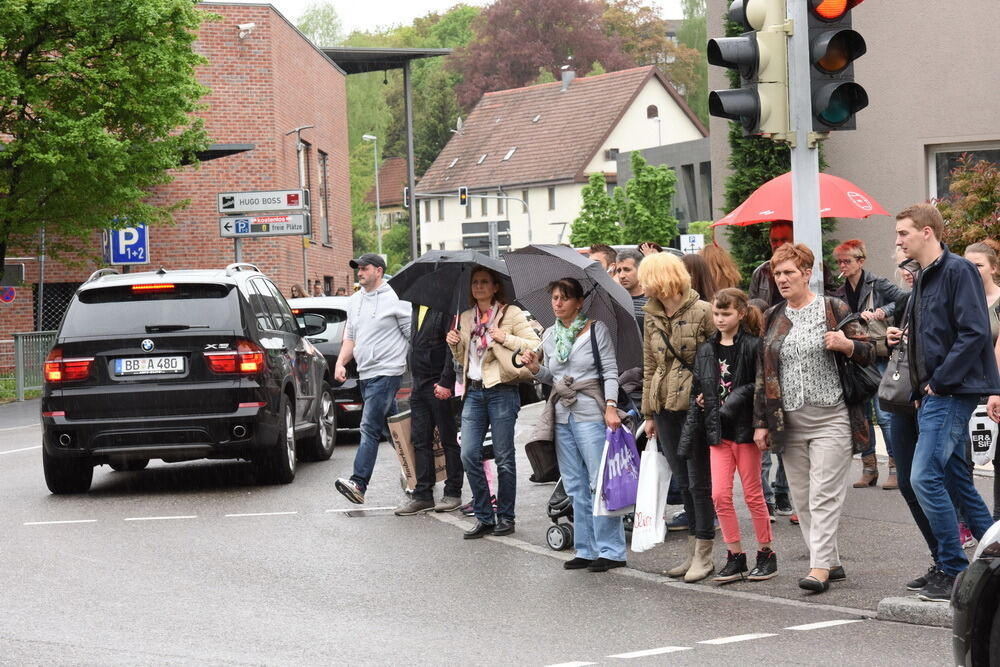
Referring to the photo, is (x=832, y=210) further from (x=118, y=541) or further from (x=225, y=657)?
(x=225, y=657)

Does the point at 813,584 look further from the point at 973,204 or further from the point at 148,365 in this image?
the point at 973,204

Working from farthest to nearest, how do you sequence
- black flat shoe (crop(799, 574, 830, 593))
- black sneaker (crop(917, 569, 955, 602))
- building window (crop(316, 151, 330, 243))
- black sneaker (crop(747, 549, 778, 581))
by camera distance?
building window (crop(316, 151, 330, 243)) → black sneaker (crop(747, 549, 778, 581)) → black flat shoe (crop(799, 574, 830, 593)) → black sneaker (crop(917, 569, 955, 602))

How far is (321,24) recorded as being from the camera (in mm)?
85750

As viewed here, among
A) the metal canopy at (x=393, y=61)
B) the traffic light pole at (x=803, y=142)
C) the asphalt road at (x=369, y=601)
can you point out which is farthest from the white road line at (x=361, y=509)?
the metal canopy at (x=393, y=61)

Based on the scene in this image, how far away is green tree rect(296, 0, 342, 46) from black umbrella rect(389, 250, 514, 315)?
76.3 meters

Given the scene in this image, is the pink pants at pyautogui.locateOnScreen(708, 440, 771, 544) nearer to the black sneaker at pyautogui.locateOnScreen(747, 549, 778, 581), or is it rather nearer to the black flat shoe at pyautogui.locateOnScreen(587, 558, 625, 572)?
the black sneaker at pyautogui.locateOnScreen(747, 549, 778, 581)

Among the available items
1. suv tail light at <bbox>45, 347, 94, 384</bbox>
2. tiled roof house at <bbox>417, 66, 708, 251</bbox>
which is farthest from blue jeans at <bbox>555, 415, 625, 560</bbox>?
tiled roof house at <bbox>417, 66, 708, 251</bbox>

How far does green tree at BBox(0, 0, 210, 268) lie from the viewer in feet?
95.6

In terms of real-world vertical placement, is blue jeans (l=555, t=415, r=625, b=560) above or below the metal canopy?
below

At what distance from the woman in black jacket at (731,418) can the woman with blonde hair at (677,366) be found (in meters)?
0.12

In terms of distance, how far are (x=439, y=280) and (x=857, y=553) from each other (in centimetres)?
357

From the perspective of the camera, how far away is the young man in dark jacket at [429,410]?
36.8 feet

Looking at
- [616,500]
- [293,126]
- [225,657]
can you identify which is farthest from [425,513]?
[293,126]

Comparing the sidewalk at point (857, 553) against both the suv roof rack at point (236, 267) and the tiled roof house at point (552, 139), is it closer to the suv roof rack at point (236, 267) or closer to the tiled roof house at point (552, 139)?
the suv roof rack at point (236, 267)
